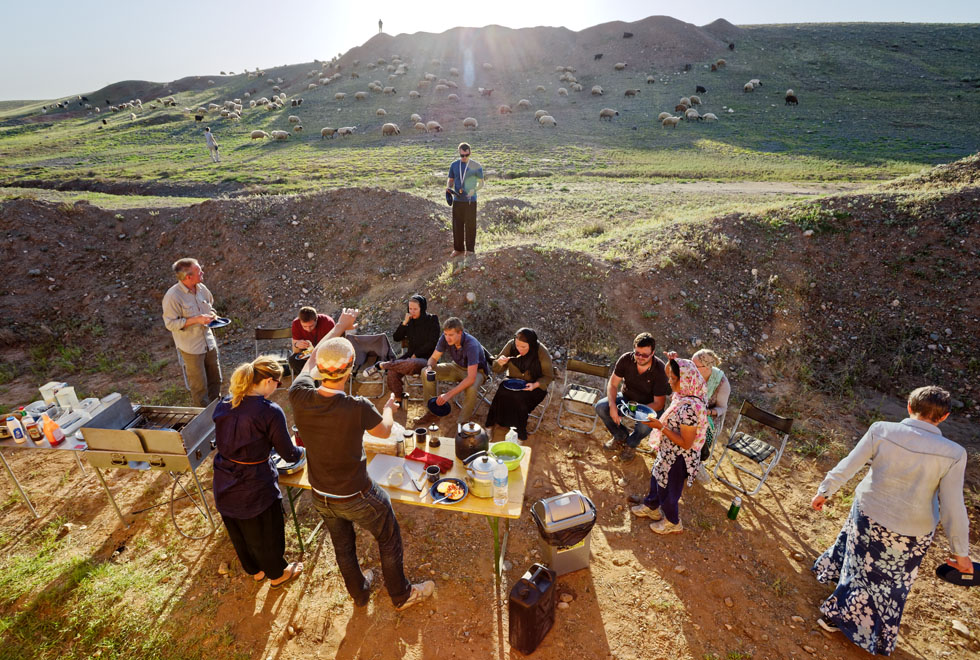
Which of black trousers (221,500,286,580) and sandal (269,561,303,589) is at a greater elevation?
black trousers (221,500,286,580)

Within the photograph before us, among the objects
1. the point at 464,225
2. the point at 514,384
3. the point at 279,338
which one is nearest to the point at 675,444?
the point at 514,384

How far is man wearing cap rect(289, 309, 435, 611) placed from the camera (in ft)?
10.7

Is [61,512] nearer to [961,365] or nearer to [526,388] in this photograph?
[526,388]

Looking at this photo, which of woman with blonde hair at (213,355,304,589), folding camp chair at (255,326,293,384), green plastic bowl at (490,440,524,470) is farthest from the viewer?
folding camp chair at (255,326,293,384)

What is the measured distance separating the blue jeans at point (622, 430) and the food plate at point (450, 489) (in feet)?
10.3

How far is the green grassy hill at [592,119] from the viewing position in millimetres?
24375

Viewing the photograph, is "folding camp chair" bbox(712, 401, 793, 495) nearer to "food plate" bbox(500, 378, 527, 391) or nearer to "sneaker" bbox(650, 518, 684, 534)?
"sneaker" bbox(650, 518, 684, 534)

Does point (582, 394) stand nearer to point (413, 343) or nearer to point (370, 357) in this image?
point (413, 343)

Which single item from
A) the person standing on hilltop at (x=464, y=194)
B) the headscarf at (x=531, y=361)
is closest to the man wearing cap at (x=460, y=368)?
the headscarf at (x=531, y=361)

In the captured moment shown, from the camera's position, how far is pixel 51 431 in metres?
5.02

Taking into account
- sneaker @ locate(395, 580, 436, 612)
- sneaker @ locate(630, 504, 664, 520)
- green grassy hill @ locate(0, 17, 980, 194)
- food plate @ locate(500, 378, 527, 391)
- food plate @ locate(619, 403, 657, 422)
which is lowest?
sneaker @ locate(630, 504, 664, 520)

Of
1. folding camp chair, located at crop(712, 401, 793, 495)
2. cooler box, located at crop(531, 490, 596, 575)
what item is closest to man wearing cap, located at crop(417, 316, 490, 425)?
cooler box, located at crop(531, 490, 596, 575)

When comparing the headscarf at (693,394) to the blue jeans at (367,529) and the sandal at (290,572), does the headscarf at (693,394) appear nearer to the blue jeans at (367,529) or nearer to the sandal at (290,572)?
the blue jeans at (367,529)

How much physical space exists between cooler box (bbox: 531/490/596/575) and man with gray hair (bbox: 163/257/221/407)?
563cm
